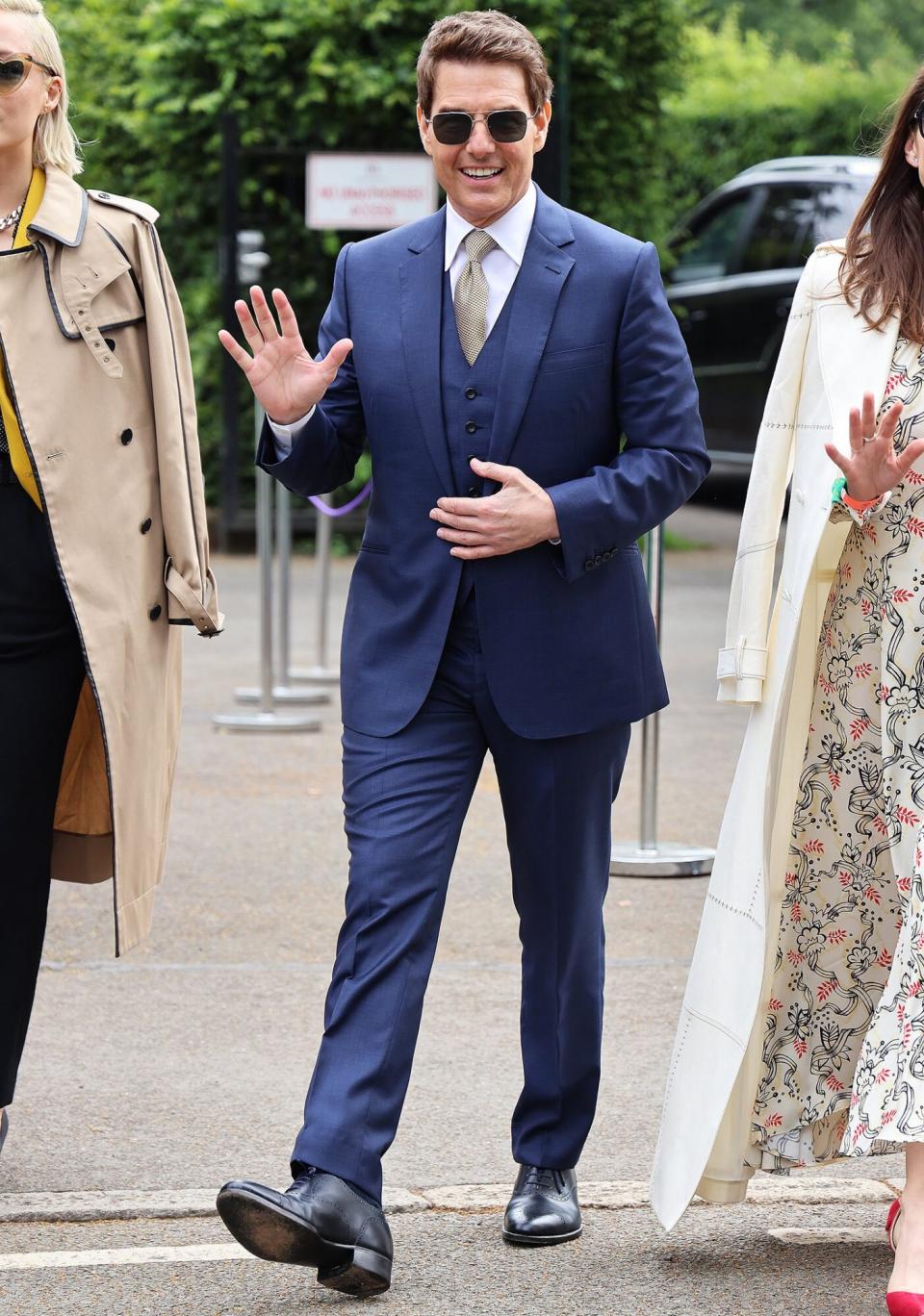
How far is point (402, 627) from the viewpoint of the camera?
361cm

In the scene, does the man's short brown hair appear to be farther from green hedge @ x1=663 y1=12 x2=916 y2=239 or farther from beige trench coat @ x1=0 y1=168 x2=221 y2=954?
green hedge @ x1=663 y1=12 x2=916 y2=239

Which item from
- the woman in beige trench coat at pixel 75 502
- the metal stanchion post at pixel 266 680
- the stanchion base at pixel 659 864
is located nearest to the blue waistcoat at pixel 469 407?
the woman in beige trench coat at pixel 75 502

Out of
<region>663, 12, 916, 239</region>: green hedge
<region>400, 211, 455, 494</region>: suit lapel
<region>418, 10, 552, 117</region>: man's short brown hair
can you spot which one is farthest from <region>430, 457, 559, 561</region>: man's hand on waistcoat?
<region>663, 12, 916, 239</region>: green hedge

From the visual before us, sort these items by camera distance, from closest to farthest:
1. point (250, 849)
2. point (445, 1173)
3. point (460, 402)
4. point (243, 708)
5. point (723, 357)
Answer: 1. point (460, 402)
2. point (445, 1173)
3. point (250, 849)
4. point (243, 708)
5. point (723, 357)

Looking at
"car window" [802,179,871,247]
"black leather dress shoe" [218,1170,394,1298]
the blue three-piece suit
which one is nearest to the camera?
"black leather dress shoe" [218,1170,394,1298]

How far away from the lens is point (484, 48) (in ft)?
11.6

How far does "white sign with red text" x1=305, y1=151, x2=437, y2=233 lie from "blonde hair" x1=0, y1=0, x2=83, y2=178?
224 inches

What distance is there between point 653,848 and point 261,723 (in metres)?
2.37

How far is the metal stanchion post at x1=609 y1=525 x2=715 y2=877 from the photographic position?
21.0ft

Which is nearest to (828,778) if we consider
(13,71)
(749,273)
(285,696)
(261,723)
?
(13,71)

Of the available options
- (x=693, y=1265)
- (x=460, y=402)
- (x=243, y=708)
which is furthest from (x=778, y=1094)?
(x=243, y=708)

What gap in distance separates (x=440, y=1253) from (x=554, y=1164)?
0.85ft

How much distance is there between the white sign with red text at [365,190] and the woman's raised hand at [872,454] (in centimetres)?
646

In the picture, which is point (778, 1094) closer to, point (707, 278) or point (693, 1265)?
point (693, 1265)
